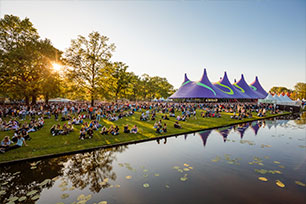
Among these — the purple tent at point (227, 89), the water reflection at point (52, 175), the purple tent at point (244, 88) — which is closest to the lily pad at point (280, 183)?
the water reflection at point (52, 175)

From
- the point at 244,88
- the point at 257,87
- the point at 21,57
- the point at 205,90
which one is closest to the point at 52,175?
the point at 21,57

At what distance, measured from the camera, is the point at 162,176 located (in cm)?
674

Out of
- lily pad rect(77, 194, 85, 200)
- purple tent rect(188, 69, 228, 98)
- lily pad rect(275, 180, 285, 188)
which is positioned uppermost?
purple tent rect(188, 69, 228, 98)

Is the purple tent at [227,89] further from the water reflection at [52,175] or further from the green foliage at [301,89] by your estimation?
the green foliage at [301,89]

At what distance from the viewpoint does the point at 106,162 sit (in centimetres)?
815

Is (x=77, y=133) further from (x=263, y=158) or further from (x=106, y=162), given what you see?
(x=263, y=158)

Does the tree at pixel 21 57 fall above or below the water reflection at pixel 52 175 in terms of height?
above

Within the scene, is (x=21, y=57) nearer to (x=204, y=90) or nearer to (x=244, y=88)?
(x=204, y=90)

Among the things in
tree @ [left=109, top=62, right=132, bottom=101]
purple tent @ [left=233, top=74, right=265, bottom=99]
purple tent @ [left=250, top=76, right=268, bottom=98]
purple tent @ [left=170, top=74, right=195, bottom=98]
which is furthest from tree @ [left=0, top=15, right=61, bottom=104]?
purple tent @ [left=250, top=76, right=268, bottom=98]

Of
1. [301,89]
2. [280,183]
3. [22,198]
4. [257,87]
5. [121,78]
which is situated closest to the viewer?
[22,198]

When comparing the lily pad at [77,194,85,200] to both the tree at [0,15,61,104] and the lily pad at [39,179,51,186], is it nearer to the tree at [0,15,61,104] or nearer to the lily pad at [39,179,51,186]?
the lily pad at [39,179,51,186]

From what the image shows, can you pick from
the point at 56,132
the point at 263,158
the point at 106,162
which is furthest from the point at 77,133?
the point at 263,158

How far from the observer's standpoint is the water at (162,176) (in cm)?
530

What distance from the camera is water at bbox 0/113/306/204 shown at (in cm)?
530
